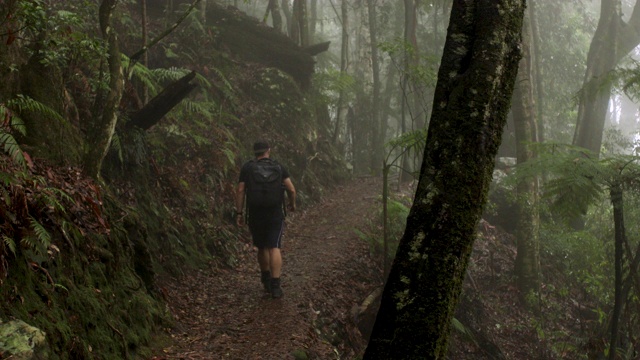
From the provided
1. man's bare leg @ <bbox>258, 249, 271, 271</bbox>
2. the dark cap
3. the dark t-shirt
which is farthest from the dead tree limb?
man's bare leg @ <bbox>258, 249, 271, 271</bbox>

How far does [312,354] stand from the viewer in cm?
634

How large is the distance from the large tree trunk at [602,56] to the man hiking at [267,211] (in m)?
12.3

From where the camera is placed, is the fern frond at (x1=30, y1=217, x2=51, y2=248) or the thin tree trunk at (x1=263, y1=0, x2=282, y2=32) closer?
the fern frond at (x1=30, y1=217, x2=51, y2=248)

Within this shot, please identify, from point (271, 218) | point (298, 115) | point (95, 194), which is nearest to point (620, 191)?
point (271, 218)

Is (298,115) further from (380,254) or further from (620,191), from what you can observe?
(620,191)

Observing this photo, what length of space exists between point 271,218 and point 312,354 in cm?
212

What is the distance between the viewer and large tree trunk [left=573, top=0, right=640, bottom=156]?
16812 mm

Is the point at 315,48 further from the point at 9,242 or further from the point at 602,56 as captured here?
the point at 9,242

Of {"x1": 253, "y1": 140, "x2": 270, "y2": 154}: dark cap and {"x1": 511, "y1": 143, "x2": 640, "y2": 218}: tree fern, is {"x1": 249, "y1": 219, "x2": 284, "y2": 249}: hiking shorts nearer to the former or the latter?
{"x1": 253, "y1": 140, "x2": 270, "y2": 154}: dark cap

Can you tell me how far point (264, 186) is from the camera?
25.5ft

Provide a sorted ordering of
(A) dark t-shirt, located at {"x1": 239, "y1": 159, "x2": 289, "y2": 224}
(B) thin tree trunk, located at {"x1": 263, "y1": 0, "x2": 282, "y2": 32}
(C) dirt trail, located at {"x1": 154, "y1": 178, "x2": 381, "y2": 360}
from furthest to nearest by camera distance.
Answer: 1. (B) thin tree trunk, located at {"x1": 263, "y1": 0, "x2": 282, "y2": 32}
2. (A) dark t-shirt, located at {"x1": 239, "y1": 159, "x2": 289, "y2": 224}
3. (C) dirt trail, located at {"x1": 154, "y1": 178, "x2": 381, "y2": 360}

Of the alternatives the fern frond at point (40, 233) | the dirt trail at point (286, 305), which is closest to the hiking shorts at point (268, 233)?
the dirt trail at point (286, 305)

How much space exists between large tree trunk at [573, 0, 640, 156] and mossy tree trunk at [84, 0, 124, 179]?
46.1 feet

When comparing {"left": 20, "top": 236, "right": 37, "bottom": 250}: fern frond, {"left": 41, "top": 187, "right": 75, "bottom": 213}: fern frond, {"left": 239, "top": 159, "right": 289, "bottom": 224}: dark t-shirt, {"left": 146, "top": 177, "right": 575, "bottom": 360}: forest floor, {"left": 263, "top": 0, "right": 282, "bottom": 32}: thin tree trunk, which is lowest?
{"left": 146, "top": 177, "right": 575, "bottom": 360}: forest floor
